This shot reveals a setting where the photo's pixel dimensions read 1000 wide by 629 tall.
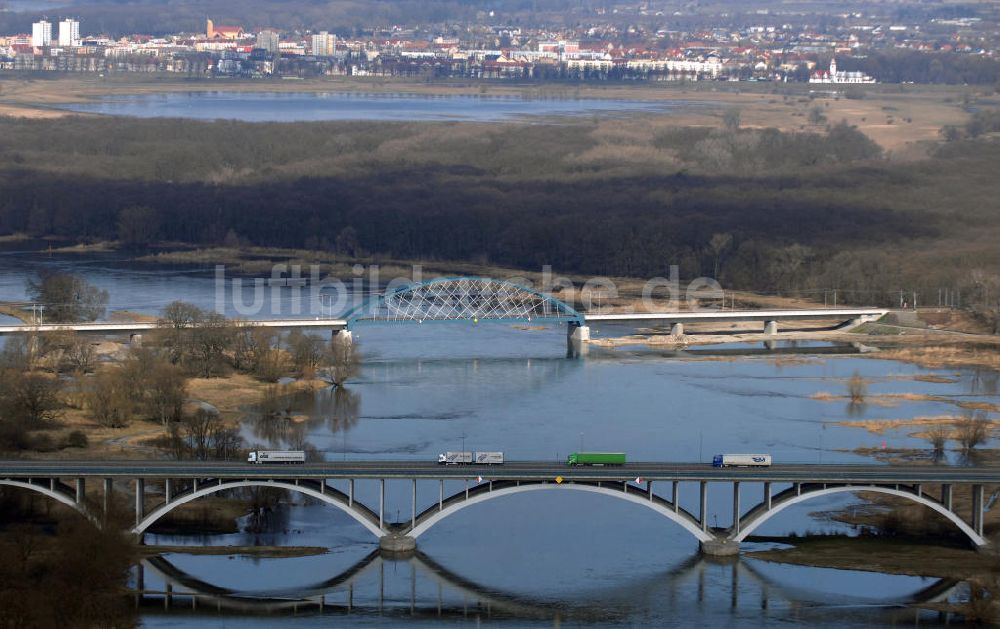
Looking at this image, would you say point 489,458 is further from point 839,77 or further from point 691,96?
point 839,77

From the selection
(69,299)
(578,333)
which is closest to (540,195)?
(578,333)

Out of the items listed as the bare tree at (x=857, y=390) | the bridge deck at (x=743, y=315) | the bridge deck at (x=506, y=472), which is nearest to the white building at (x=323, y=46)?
the bridge deck at (x=743, y=315)

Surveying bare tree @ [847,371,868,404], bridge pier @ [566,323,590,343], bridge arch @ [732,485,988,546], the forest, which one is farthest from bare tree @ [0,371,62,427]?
the forest

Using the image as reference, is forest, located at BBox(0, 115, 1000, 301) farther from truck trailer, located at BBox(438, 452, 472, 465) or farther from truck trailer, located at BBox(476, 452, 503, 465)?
truck trailer, located at BBox(438, 452, 472, 465)

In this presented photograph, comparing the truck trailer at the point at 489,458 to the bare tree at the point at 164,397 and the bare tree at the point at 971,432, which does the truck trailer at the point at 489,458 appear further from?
the bare tree at the point at 971,432

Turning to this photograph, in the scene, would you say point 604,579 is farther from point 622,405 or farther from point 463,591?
point 622,405

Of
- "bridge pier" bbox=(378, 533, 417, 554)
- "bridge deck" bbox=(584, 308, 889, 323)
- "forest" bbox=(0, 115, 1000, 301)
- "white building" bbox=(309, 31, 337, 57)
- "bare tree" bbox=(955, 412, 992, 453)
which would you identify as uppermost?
"white building" bbox=(309, 31, 337, 57)

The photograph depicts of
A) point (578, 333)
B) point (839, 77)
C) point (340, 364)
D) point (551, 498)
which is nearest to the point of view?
point (551, 498)

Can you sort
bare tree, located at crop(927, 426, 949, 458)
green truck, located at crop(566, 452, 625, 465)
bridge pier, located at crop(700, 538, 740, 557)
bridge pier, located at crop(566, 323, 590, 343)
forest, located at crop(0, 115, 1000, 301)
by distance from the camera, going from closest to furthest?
bridge pier, located at crop(700, 538, 740, 557) < green truck, located at crop(566, 452, 625, 465) < bare tree, located at crop(927, 426, 949, 458) < bridge pier, located at crop(566, 323, 590, 343) < forest, located at crop(0, 115, 1000, 301)
